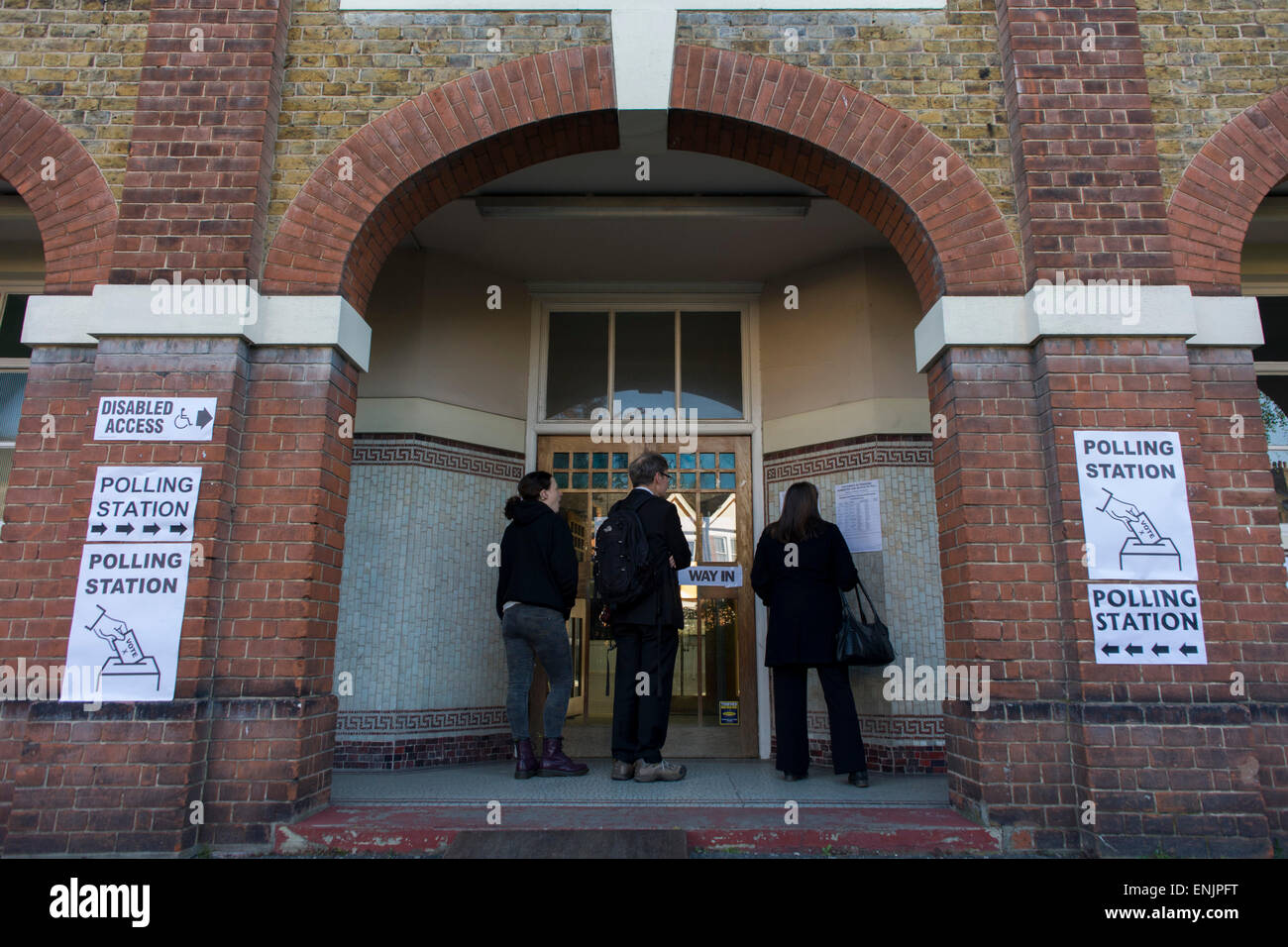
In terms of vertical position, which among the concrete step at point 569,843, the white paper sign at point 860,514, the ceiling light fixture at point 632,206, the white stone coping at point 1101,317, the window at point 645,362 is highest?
the ceiling light fixture at point 632,206

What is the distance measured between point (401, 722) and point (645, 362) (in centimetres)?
349

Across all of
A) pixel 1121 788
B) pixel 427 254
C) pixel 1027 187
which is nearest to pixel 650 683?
pixel 1121 788

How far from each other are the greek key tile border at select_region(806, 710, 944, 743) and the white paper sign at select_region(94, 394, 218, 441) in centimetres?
459

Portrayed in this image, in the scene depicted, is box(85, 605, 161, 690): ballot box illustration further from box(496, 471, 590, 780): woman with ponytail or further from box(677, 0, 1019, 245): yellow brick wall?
box(677, 0, 1019, 245): yellow brick wall

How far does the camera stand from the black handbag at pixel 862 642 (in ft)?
16.9

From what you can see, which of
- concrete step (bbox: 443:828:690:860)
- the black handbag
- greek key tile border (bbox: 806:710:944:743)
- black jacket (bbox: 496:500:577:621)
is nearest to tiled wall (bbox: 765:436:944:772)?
greek key tile border (bbox: 806:710:944:743)

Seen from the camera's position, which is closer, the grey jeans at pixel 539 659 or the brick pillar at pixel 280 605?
the brick pillar at pixel 280 605

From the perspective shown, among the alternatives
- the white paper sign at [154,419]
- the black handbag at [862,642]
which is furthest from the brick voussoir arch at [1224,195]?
the white paper sign at [154,419]

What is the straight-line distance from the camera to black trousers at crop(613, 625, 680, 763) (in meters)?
4.93

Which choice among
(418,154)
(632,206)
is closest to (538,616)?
(418,154)

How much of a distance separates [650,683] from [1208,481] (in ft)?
10.6

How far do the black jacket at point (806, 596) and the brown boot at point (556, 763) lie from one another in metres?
1.45

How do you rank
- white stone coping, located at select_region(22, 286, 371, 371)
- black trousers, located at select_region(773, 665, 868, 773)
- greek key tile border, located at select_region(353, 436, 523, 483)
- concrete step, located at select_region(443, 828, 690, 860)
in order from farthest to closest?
greek key tile border, located at select_region(353, 436, 523, 483) < black trousers, located at select_region(773, 665, 868, 773) < white stone coping, located at select_region(22, 286, 371, 371) < concrete step, located at select_region(443, 828, 690, 860)

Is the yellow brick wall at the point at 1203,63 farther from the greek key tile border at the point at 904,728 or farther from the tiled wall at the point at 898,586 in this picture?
the greek key tile border at the point at 904,728
